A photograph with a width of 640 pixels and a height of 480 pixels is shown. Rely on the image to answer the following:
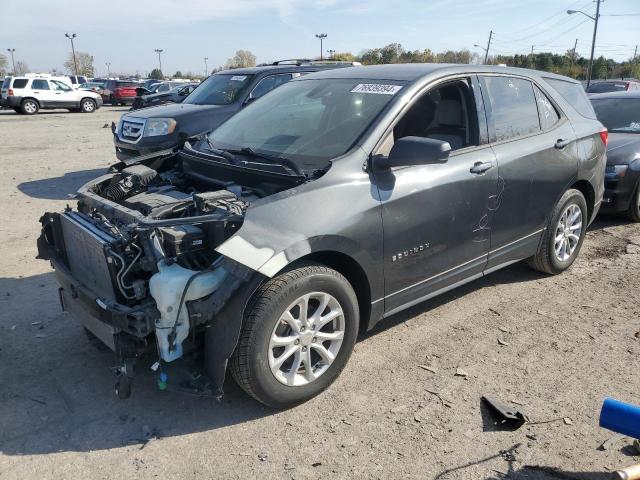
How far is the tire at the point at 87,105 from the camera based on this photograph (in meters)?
27.7

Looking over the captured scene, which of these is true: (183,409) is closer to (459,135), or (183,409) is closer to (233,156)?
(233,156)

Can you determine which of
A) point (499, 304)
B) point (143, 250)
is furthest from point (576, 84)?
point (143, 250)

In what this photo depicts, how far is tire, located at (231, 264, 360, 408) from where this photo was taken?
289cm

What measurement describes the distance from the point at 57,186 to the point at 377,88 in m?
7.26

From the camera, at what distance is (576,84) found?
17.8 ft

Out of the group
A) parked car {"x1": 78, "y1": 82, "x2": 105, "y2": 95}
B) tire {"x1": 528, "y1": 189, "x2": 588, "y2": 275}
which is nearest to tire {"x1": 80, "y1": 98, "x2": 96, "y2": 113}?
parked car {"x1": 78, "y1": 82, "x2": 105, "y2": 95}

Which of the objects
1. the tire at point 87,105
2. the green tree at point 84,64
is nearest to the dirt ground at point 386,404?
the tire at point 87,105

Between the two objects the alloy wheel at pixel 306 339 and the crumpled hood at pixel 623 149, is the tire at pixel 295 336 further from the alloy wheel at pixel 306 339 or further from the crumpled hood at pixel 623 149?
the crumpled hood at pixel 623 149

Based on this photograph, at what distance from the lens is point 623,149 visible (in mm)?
6895

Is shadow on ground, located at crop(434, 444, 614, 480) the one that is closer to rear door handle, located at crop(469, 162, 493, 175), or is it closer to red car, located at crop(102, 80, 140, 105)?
rear door handle, located at crop(469, 162, 493, 175)

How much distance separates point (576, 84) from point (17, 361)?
5478 millimetres

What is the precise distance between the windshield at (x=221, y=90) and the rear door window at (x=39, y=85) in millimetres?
20959

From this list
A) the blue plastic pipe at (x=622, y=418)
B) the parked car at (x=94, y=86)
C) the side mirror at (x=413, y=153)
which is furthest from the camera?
the parked car at (x=94, y=86)

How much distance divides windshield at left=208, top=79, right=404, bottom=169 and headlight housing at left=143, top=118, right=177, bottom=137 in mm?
3983
